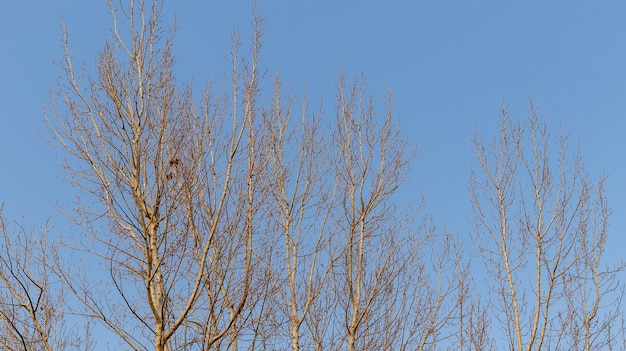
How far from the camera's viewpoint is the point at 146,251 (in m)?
4.64

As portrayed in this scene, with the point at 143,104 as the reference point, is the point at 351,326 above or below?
below

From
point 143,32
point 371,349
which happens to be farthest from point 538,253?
point 143,32

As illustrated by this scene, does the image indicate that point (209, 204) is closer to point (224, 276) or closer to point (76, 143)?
point (224, 276)

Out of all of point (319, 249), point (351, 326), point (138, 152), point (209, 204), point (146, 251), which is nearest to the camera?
point (146, 251)

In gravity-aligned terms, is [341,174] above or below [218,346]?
above

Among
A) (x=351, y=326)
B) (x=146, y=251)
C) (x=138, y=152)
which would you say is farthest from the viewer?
(x=351, y=326)

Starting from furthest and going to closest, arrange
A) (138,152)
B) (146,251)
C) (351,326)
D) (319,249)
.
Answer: (319,249), (351,326), (138,152), (146,251)

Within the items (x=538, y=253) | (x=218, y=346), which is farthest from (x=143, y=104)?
(x=538, y=253)

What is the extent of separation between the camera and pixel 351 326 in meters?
6.88

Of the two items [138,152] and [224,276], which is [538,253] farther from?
[138,152]

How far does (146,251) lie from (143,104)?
4.25ft

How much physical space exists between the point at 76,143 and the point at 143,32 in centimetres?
116

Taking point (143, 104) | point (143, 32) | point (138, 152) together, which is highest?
point (143, 32)

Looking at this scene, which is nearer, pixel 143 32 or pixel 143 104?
pixel 143 104
